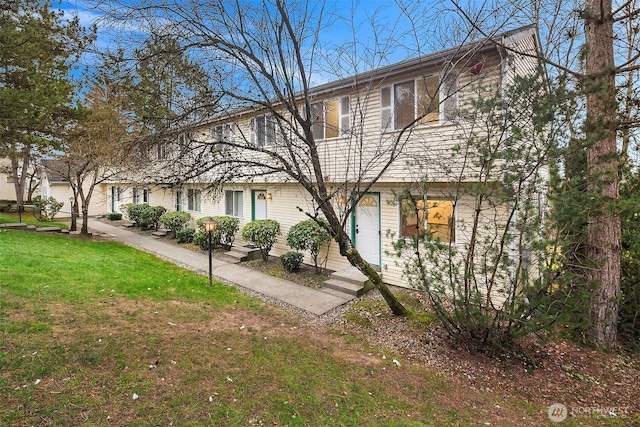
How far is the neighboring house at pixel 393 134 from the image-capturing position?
593 cm

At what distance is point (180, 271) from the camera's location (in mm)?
8945

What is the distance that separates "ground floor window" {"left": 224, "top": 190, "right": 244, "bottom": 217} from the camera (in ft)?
Result: 41.7

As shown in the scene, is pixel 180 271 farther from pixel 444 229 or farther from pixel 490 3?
pixel 490 3

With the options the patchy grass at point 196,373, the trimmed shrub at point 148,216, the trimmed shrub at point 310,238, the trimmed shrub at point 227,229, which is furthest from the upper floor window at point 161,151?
the trimmed shrub at point 148,216

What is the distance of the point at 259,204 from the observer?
11789 millimetres

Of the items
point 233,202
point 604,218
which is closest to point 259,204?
point 233,202

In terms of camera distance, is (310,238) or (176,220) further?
(176,220)

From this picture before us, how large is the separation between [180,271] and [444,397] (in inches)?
291

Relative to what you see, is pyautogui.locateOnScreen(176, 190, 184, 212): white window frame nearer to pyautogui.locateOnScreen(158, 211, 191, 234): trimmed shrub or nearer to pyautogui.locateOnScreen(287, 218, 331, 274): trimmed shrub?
pyautogui.locateOnScreen(158, 211, 191, 234): trimmed shrub

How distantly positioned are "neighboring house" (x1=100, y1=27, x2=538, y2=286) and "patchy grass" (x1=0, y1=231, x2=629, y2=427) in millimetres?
2058

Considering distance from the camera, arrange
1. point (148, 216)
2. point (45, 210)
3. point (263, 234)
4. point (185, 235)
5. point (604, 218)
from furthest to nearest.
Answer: point (45, 210), point (148, 216), point (185, 235), point (263, 234), point (604, 218)

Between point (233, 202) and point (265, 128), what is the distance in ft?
17.7

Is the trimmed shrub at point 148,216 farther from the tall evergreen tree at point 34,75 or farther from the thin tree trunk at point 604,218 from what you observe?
the thin tree trunk at point 604,218

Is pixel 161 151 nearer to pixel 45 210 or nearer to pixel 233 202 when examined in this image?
pixel 233 202
